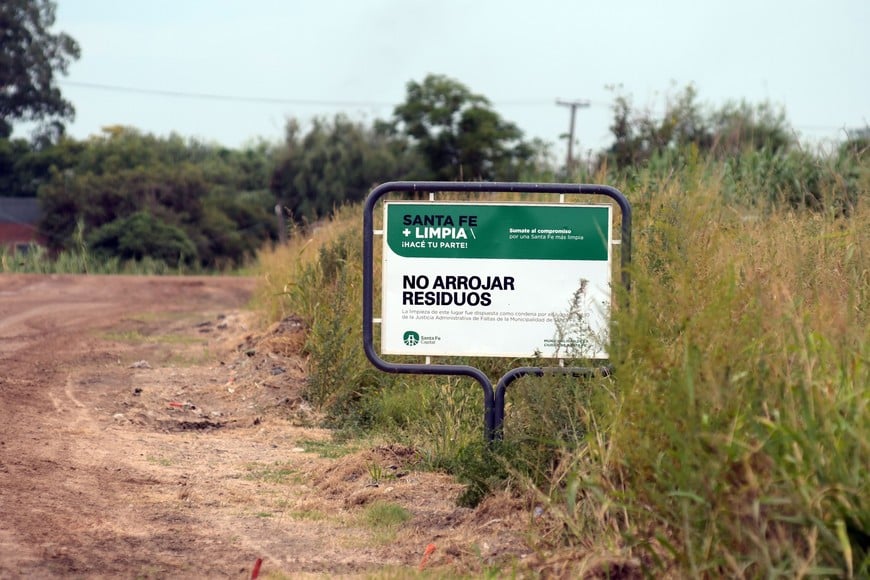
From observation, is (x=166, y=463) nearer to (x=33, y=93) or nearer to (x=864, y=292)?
(x=864, y=292)

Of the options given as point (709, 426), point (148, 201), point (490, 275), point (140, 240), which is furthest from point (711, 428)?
point (148, 201)

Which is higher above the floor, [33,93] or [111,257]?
A: [33,93]

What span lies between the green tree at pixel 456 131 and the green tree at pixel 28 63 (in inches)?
917

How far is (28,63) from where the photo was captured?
64.0 meters

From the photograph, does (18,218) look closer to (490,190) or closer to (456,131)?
(456,131)

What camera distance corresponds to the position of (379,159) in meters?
55.2

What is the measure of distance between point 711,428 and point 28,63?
6482 centimetres

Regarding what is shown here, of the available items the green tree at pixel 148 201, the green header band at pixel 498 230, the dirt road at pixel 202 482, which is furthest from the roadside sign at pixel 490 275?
the green tree at pixel 148 201

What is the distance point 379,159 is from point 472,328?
1910 inches

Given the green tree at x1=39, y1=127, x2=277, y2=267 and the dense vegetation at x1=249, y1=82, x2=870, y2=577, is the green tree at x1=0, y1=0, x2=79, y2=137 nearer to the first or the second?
the green tree at x1=39, y1=127, x2=277, y2=267

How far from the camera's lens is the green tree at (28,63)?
63.5 m

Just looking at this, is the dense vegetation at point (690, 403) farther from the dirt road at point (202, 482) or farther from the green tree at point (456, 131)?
the green tree at point (456, 131)

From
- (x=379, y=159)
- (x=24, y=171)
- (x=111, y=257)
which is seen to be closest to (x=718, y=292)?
(x=111, y=257)

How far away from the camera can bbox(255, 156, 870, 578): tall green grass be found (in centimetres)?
415
